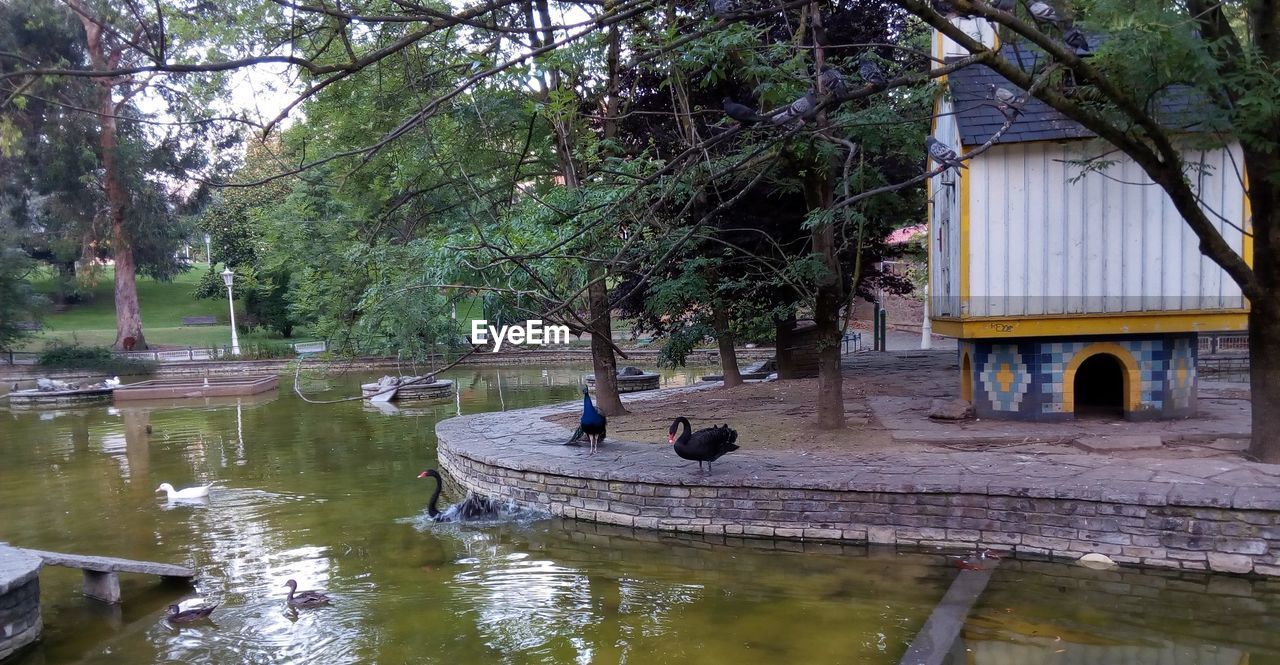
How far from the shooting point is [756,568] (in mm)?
9000

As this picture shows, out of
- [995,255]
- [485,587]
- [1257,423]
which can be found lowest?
[485,587]

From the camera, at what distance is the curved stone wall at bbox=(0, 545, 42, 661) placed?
708cm

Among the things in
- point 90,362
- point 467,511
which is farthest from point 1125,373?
point 90,362

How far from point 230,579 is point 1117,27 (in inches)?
373

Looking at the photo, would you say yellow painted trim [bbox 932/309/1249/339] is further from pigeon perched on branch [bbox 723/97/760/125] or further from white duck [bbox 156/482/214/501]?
white duck [bbox 156/482/214/501]

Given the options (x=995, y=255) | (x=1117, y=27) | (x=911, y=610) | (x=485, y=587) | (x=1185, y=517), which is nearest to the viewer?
(x=1117, y=27)

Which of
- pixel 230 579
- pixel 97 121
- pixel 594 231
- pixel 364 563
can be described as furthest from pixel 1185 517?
pixel 97 121

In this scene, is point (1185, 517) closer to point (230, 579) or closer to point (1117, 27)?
point (1117, 27)

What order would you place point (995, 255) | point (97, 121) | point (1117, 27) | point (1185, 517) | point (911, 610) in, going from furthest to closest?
point (97, 121) < point (995, 255) < point (1185, 517) < point (911, 610) < point (1117, 27)

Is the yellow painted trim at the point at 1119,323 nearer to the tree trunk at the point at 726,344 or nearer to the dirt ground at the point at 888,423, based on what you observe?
the dirt ground at the point at 888,423

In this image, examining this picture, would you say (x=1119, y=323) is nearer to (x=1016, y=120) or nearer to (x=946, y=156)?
(x=1016, y=120)

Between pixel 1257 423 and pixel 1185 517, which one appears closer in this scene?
pixel 1185 517

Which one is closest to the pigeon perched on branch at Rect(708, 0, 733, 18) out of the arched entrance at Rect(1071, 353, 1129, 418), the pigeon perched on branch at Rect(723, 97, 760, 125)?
the pigeon perched on branch at Rect(723, 97, 760, 125)

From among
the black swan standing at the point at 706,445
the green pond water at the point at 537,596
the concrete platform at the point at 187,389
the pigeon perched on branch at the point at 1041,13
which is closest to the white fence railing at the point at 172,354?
the concrete platform at the point at 187,389
